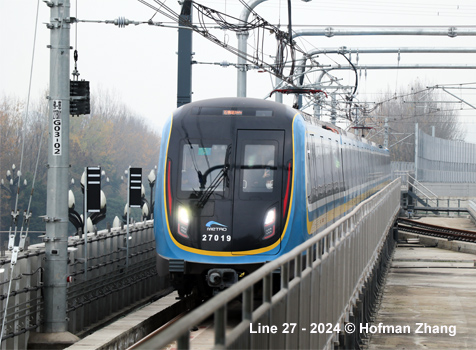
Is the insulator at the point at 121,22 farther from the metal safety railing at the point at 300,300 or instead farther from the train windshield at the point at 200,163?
the metal safety railing at the point at 300,300

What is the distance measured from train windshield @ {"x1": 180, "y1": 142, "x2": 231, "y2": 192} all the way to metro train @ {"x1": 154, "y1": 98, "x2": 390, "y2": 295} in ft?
0.05

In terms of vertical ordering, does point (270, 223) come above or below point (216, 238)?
above

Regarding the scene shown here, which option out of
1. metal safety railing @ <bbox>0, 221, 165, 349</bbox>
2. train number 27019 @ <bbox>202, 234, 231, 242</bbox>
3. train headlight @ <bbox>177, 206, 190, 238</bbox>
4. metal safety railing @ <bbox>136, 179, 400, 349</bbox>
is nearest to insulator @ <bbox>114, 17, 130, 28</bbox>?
train headlight @ <bbox>177, 206, 190, 238</bbox>

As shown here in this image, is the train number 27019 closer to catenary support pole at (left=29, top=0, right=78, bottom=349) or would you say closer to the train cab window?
the train cab window

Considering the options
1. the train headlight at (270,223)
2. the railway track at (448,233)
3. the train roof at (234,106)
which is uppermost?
the train roof at (234,106)

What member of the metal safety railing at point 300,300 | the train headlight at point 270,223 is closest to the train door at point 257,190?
the train headlight at point 270,223

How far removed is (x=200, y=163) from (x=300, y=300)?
6.83 meters

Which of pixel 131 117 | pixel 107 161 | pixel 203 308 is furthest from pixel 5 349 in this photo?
pixel 131 117

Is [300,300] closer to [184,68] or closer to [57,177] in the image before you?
[57,177]

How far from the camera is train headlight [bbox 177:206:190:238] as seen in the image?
41.8ft

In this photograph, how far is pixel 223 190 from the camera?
1286 centimetres

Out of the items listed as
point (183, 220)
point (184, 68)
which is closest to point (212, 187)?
point (183, 220)

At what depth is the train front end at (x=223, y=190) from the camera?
41.1 feet

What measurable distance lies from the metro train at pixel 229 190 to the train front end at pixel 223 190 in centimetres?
1
